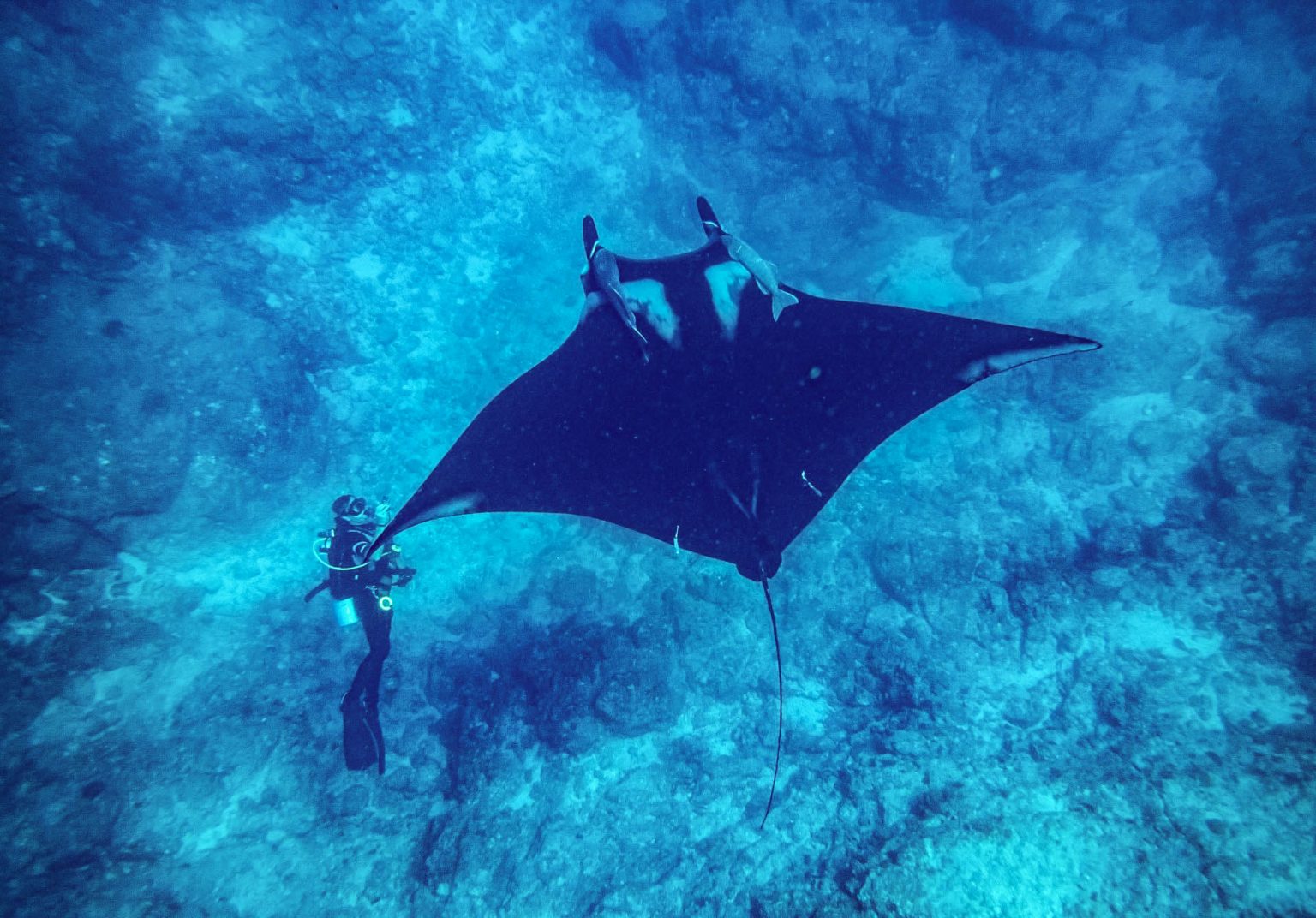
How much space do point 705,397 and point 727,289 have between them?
2.93 ft

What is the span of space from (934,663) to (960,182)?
8.34 m

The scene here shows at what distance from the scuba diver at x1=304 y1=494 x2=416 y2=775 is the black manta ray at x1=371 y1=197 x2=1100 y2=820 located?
10.8ft

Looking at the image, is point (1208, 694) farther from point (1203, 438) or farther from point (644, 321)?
point (644, 321)

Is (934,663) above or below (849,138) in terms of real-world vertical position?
below

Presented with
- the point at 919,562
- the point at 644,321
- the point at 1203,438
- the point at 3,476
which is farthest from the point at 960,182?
the point at 3,476

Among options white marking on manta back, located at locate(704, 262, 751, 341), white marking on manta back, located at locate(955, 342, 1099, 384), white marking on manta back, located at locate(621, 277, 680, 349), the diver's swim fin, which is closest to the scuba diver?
the diver's swim fin

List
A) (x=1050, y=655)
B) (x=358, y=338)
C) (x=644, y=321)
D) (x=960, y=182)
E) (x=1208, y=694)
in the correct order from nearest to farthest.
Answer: (x=644, y=321), (x=1208, y=694), (x=1050, y=655), (x=358, y=338), (x=960, y=182)

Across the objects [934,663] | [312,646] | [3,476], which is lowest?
[934,663]

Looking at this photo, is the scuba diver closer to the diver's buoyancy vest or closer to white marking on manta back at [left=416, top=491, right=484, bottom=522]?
the diver's buoyancy vest

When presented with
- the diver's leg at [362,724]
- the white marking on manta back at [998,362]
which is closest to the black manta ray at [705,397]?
the white marking on manta back at [998,362]

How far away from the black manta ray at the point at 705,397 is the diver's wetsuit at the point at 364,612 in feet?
10.7

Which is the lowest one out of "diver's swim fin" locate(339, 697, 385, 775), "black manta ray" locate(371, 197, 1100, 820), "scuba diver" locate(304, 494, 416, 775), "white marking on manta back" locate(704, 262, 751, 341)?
"diver's swim fin" locate(339, 697, 385, 775)

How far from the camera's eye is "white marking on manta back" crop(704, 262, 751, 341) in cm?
403

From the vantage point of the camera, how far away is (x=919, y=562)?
21.7ft
